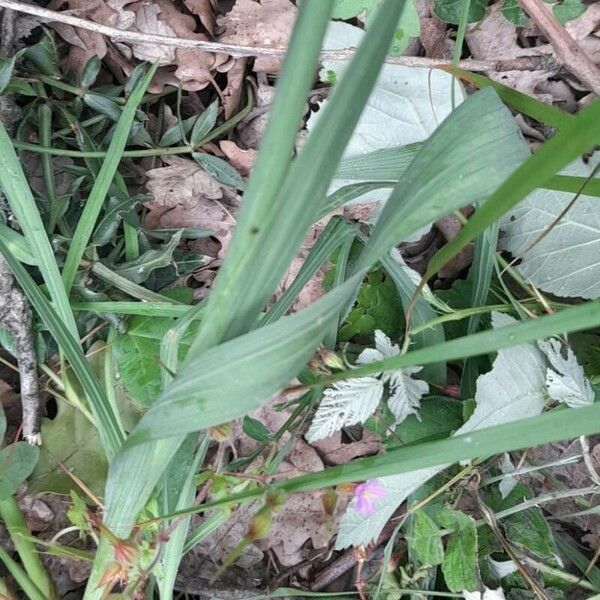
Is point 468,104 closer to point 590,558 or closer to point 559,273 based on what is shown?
point 559,273

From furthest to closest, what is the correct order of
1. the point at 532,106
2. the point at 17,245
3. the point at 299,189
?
1. the point at 17,245
2. the point at 532,106
3. the point at 299,189

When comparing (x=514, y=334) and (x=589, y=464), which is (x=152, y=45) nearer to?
(x=514, y=334)

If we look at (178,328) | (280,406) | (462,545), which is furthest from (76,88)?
(462,545)

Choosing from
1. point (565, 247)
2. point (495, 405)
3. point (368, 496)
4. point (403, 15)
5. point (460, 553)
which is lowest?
point (460, 553)

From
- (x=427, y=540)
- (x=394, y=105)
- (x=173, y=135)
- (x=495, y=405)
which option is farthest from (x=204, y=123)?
(x=427, y=540)

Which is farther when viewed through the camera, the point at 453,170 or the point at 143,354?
the point at 143,354

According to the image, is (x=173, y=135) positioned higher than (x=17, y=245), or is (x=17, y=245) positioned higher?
(x=173, y=135)

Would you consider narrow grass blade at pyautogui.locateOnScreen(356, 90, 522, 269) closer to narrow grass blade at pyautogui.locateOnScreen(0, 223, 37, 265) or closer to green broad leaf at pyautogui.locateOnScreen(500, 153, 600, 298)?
green broad leaf at pyautogui.locateOnScreen(500, 153, 600, 298)

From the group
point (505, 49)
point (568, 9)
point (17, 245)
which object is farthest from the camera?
point (505, 49)
